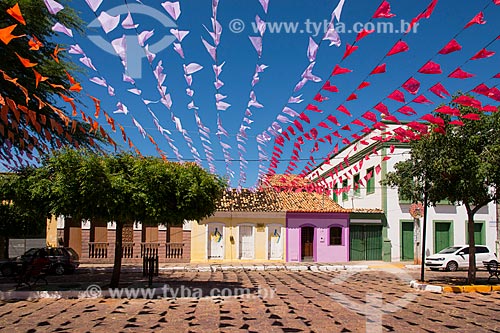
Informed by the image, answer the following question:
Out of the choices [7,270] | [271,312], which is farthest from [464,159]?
[7,270]

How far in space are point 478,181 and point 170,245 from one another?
17.9 meters

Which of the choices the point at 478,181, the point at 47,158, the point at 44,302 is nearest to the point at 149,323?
the point at 44,302

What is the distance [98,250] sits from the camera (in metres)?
26.7

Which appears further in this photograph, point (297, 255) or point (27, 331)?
point (297, 255)

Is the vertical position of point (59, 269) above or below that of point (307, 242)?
below

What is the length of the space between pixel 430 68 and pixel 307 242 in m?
24.3

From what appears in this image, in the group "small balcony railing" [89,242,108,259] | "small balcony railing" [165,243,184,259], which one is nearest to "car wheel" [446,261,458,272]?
"small balcony railing" [165,243,184,259]

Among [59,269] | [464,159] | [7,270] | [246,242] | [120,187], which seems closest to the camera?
[120,187]

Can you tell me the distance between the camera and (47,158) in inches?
553

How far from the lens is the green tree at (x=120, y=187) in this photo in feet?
43.0

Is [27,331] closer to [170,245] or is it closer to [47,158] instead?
[47,158]

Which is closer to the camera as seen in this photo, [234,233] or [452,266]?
[452,266]

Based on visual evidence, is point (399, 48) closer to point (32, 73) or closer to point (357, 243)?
point (32, 73)

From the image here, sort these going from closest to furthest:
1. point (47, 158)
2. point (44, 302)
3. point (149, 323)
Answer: point (149, 323)
point (44, 302)
point (47, 158)
